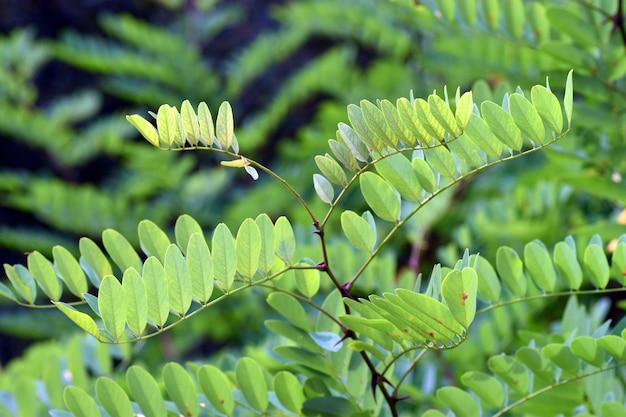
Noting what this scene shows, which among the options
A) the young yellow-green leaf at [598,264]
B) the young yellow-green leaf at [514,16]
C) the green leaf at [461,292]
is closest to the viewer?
the green leaf at [461,292]

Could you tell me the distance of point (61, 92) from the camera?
2.12m

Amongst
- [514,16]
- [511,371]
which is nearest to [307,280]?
[511,371]

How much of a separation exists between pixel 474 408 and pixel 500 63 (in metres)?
0.62

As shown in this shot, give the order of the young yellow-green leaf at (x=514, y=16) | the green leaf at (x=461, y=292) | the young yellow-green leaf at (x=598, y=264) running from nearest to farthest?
the green leaf at (x=461, y=292)
the young yellow-green leaf at (x=598, y=264)
the young yellow-green leaf at (x=514, y=16)

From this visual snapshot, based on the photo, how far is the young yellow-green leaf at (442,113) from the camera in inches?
14.1

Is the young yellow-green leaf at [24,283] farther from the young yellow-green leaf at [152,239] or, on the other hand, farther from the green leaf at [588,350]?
the green leaf at [588,350]

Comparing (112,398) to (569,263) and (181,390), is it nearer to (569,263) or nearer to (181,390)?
(181,390)

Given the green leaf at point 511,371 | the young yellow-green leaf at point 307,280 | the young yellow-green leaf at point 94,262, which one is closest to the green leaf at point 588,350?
the green leaf at point 511,371

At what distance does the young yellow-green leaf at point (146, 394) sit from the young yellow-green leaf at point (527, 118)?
222mm

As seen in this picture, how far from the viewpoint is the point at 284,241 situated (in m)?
0.39

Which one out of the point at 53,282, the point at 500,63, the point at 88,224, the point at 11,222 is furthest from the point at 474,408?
the point at 11,222

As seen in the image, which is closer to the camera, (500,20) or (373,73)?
(500,20)

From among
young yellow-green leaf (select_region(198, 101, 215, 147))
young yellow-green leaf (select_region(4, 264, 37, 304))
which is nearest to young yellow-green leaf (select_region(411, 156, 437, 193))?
young yellow-green leaf (select_region(198, 101, 215, 147))

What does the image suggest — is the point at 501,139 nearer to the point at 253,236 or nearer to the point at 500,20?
the point at 253,236
